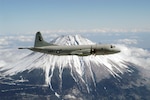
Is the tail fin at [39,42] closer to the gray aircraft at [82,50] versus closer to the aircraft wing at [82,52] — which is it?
the gray aircraft at [82,50]

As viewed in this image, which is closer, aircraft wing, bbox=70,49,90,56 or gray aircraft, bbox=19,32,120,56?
aircraft wing, bbox=70,49,90,56

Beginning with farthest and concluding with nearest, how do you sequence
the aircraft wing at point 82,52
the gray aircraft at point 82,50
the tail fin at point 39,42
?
the tail fin at point 39,42
the gray aircraft at point 82,50
the aircraft wing at point 82,52

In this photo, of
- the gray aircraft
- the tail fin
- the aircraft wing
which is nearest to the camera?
the aircraft wing

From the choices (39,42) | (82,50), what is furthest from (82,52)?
(39,42)

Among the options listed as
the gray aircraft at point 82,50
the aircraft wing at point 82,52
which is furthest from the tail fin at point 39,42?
the aircraft wing at point 82,52

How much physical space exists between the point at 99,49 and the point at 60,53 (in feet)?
58.0

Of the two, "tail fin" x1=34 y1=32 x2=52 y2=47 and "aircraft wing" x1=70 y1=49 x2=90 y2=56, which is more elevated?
"tail fin" x1=34 y1=32 x2=52 y2=47

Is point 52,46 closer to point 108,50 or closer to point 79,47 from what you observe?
point 79,47

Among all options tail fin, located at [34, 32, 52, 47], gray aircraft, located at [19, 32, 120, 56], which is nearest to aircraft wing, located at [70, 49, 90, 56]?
gray aircraft, located at [19, 32, 120, 56]

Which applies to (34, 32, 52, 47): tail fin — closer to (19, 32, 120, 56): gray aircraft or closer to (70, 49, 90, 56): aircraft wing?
(19, 32, 120, 56): gray aircraft

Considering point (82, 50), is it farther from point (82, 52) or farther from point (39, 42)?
point (39, 42)

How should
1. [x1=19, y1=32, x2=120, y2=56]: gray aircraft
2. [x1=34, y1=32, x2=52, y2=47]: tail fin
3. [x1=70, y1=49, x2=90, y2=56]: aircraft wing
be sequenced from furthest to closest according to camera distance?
[x1=34, y1=32, x2=52, y2=47]: tail fin, [x1=19, y1=32, x2=120, y2=56]: gray aircraft, [x1=70, y1=49, x2=90, y2=56]: aircraft wing

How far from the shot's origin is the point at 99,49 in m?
122

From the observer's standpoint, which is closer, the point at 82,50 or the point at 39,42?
the point at 82,50
